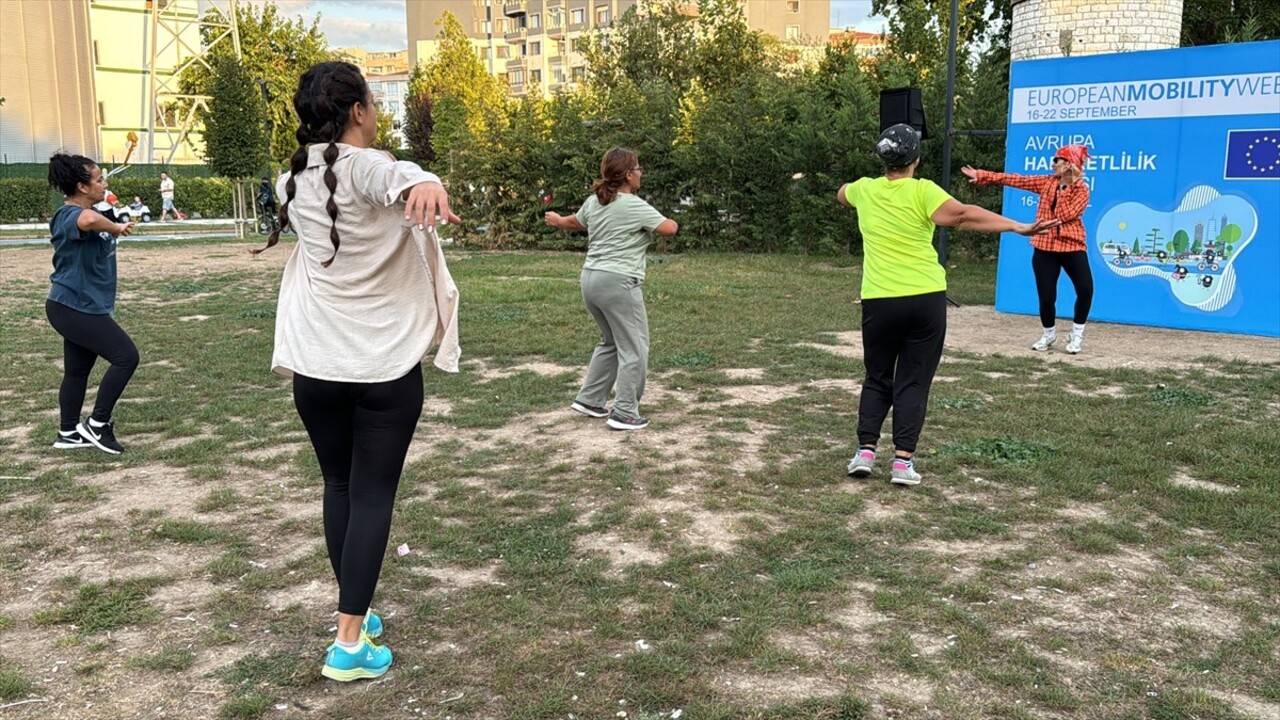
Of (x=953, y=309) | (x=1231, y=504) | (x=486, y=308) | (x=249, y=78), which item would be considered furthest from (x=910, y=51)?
(x=1231, y=504)

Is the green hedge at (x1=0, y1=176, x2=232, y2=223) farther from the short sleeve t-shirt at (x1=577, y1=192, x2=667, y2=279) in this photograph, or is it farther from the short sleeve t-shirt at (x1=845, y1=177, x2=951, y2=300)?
the short sleeve t-shirt at (x1=845, y1=177, x2=951, y2=300)

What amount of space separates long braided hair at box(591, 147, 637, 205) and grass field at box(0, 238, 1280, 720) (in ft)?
5.02

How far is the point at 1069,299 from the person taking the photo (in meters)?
11.3

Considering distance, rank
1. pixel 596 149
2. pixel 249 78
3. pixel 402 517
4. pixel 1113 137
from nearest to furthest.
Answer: pixel 402 517 < pixel 1113 137 < pixel 596 149 < pixel 249 78

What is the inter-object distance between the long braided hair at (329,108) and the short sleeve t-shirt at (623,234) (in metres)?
3.45

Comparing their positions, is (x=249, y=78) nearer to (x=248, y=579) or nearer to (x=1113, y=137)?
(x=1113, y=137)

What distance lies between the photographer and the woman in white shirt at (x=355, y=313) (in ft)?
9.71

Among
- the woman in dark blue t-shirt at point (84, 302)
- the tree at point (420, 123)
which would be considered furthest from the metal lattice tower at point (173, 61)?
the woman in dark blue t-shirt at point (84, 302)

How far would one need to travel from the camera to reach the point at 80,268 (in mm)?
5938

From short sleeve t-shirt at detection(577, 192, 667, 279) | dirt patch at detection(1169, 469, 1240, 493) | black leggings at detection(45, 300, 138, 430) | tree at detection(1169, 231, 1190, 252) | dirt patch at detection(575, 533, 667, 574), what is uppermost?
short sleeve t-shirt at detection(577, 192, 667, 279)

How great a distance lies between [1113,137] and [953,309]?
8.82 feet

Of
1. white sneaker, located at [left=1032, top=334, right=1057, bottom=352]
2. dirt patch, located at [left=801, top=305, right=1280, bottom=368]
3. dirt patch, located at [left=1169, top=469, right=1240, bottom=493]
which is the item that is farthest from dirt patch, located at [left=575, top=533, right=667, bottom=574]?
white sneaker, located at [left=1032, top=334, right=1057, bottom=352]

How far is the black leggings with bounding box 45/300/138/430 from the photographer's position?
235 inches

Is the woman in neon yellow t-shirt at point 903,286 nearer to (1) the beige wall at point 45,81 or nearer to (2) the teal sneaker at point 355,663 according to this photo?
(2) the teal sneaker at point 355,663
